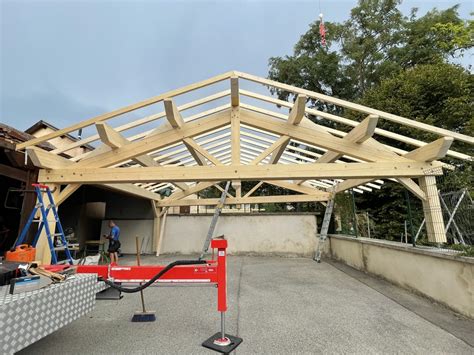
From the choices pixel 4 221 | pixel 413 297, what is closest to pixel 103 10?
pixel 4 221

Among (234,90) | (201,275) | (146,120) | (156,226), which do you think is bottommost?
(201,275)

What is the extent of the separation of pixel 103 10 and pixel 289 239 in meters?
11.2

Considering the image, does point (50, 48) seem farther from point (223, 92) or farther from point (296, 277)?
point (296, 277)

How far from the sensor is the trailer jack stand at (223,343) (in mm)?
2645

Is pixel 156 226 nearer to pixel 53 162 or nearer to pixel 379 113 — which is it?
pixel 53 162

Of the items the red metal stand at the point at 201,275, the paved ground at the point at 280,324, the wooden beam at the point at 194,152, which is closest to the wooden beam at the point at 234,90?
the wooden beam at the point at 194,152

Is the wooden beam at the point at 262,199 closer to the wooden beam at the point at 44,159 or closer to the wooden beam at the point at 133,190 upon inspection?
the wooden beam at the point at 133,190

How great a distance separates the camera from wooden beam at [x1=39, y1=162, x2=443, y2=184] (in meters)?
4.51

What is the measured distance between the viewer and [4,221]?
25.4ft

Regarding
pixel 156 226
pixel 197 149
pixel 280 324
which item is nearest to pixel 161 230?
pixel 156 226

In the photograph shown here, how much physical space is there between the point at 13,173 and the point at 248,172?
4451 millimetres

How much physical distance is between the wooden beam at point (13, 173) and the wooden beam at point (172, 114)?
10.2 ft

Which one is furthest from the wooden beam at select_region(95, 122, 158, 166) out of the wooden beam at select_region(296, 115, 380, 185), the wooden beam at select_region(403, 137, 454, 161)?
the wooden beam at select_region(403, 137, 454, 161)

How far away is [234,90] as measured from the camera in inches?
178
